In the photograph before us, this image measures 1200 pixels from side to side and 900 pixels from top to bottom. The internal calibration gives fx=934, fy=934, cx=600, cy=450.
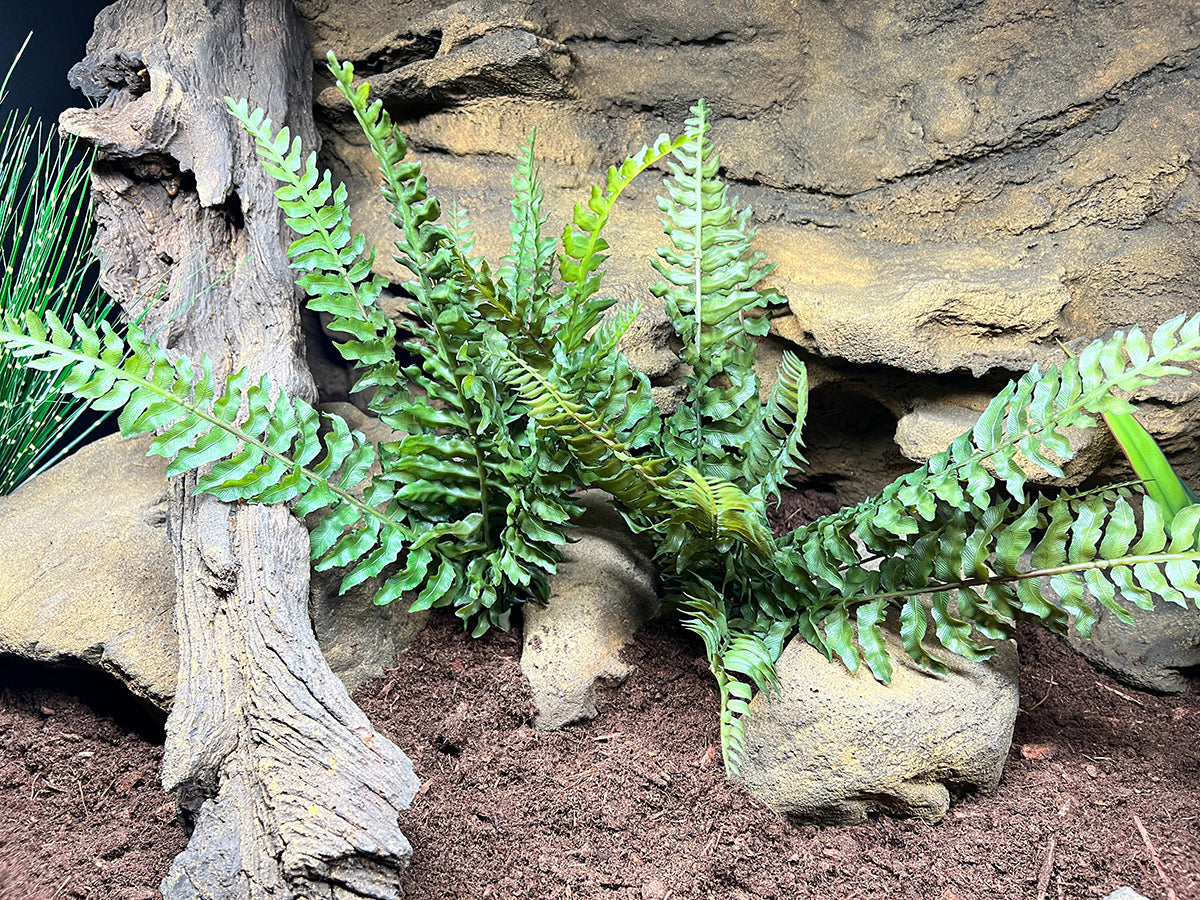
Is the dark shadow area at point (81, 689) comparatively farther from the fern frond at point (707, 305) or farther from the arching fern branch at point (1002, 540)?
the arching fern branch at point (1002, 540)

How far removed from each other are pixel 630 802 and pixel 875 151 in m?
2.08

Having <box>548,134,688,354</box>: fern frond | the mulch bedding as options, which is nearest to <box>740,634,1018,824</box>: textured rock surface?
the mulch bedding

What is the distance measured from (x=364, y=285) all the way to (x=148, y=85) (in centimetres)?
115

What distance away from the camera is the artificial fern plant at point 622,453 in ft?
6.38

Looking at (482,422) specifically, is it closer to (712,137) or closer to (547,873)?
(547,873)

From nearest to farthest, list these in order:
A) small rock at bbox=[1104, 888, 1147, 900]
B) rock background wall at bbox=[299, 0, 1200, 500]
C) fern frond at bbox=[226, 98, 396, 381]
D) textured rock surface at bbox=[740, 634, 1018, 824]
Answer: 1. small rock at bbox=[1104, 888, 1147, 900]
2. textured rock surface at bbox=[740, 634, 1018, 824]
3. fern frond at bbox=[226, 98, 396, 381]
4. rock background wall at bbox=[299, 0, 1200, 500]

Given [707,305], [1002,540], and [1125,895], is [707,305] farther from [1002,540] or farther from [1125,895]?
[1125,895]

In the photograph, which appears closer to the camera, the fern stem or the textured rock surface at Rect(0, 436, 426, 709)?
the fern stem

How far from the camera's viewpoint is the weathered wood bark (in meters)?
1.63

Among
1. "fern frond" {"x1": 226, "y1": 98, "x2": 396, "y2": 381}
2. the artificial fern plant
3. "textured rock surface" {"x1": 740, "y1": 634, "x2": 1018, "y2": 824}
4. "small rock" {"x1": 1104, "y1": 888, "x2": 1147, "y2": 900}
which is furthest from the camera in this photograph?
"fern frond" {"x1": 226, "y1": 98, "x2": 396, "y2": 381}

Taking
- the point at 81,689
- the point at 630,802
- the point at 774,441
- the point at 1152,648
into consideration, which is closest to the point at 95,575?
the point at 81,689

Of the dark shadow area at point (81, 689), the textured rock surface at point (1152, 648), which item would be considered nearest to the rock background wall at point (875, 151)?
the textured rock surface at point (1152, 648)

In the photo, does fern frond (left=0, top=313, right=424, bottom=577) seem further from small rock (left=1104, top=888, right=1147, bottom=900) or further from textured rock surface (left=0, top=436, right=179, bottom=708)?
small rock (left=1104, top=888, right=1147, bottom=900)

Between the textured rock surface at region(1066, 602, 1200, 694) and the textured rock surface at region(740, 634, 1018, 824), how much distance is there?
642 millimetres
